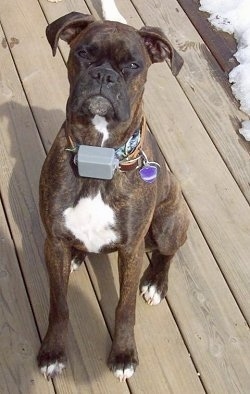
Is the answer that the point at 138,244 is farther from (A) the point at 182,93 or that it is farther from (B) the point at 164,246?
(A) the point at 182,93

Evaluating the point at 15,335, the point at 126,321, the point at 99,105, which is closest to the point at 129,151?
the point at 99,105

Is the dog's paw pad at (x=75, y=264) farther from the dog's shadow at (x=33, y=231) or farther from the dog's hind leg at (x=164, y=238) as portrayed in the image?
the dog's hind leg at (x=164, y=238)

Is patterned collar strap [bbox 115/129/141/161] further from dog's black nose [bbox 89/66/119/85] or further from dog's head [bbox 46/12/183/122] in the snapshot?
dog's black nose [bbox 89/66/119/85]

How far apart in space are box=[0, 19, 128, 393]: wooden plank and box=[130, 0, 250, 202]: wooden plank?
3.11 ft

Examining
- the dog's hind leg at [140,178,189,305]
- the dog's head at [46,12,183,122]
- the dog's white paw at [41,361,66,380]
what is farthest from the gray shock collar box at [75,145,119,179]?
the dog's white paw at [41,361,66,380]

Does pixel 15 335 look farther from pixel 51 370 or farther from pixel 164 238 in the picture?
pixel 164 238

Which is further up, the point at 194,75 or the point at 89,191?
the point at 89,191

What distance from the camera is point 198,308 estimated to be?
338cm

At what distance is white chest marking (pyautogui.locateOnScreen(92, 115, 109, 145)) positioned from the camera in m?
2.64

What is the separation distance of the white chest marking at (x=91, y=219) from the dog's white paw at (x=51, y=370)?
673 millimetres

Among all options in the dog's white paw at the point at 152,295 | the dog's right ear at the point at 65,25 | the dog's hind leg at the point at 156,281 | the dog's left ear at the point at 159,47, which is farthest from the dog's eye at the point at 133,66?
the dog's white paw at the point at 152,295

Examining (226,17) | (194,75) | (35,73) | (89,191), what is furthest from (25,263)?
(226,17)

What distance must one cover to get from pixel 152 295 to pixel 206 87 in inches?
62.8

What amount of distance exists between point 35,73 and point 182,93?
3.06 ft
